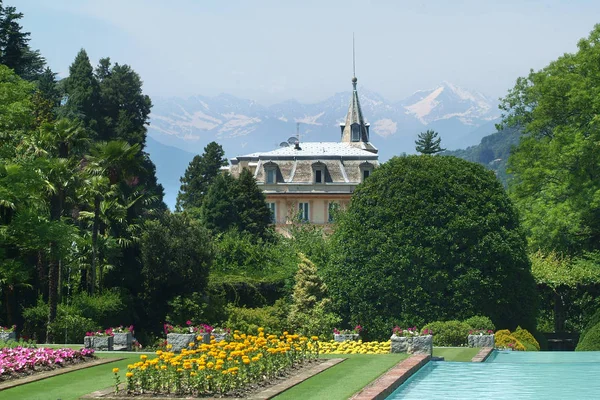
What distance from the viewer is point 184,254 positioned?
43.6m

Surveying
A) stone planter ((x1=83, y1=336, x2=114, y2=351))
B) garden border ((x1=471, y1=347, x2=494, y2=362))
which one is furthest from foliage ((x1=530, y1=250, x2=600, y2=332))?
stone planter ((x1=83, y1=336, x2=114, y2=351))

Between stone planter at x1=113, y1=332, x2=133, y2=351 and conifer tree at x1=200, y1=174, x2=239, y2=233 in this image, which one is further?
conifer tree at x1=200, y1=174, x2=239, y2=233

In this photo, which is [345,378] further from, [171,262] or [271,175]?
[271,175]

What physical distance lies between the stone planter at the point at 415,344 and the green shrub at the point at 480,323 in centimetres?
845

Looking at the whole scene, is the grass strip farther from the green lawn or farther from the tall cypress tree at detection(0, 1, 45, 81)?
the tall cypress tree at detection(0, 1, 45, 81)

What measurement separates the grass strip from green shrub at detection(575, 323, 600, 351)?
16.7 m

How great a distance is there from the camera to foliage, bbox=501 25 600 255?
174 feet

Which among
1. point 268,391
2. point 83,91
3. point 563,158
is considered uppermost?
point 83,91

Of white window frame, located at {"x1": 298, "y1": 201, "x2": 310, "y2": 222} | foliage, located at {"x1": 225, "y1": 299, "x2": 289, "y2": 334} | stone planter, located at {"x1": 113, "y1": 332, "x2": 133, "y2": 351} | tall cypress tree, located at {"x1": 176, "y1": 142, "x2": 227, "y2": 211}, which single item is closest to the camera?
stone planter, located at {"x1": 113, "y1": 332, "x2": 133, "y2": 351}

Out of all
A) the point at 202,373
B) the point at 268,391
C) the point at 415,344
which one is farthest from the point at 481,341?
the point at 202,373

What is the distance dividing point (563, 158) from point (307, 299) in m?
16.5

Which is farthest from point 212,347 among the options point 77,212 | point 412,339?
point 77,212

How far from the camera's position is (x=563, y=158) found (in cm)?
5294

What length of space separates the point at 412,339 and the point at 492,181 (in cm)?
1505
